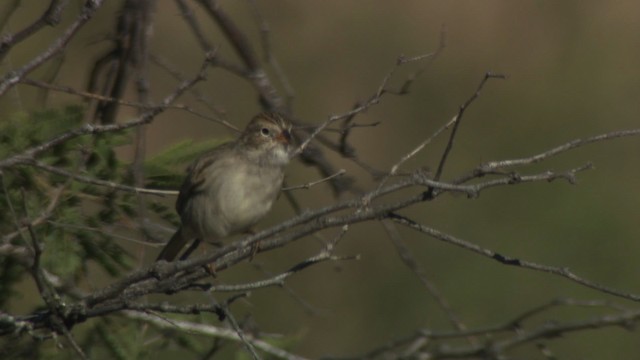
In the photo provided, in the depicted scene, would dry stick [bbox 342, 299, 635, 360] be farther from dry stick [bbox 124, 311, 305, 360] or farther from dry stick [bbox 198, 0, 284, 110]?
dry stick [bbox 198, 0, 284, 110]

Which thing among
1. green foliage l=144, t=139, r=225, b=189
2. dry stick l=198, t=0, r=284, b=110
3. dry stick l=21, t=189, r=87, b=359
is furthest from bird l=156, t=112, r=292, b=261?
dry stick l=21, t=189, r=87, b=359

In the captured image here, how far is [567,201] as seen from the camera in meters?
10.5

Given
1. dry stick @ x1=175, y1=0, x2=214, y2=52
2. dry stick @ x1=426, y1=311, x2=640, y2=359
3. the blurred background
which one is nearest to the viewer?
dry stick @ x1=426, y1=311, x2=640, y2=359

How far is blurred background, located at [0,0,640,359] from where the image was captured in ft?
29.3

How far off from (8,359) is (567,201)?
6.52 meters

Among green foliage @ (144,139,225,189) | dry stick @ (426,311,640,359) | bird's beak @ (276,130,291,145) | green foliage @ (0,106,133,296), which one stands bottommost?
dry stick @ (426,311,640,359)

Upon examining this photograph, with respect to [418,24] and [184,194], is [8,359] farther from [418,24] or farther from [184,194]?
[418,24]

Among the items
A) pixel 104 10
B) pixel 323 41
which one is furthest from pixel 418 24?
pixel 104 10

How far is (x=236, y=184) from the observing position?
542 centimetres

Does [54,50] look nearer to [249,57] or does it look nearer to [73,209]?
[73,209]

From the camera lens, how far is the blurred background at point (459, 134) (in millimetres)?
8930

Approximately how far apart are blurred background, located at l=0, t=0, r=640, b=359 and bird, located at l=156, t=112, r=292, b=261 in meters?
2.53

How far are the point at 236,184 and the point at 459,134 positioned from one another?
5520mm

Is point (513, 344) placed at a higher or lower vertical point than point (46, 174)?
lower
